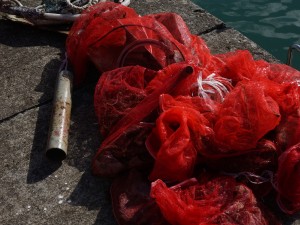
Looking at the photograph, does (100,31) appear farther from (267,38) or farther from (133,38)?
(267,38)

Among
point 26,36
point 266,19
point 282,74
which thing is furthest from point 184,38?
point 266,19

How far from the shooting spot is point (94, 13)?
4.11 meters

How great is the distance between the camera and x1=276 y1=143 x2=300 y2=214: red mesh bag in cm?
293

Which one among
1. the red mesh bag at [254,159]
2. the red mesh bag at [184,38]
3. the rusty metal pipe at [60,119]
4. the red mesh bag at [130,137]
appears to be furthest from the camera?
the red mesh bag at [184,38]

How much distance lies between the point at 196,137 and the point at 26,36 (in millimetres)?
2667

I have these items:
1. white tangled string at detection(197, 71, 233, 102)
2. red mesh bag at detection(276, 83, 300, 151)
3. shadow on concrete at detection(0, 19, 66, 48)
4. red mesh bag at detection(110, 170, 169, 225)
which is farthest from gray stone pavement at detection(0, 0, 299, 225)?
red mesh bag at detection(276, 83, 300, 151)

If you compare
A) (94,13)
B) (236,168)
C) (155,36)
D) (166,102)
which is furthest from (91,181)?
(94,13)

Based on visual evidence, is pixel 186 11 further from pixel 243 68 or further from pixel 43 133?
pixel 43 133

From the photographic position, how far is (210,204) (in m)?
2.82

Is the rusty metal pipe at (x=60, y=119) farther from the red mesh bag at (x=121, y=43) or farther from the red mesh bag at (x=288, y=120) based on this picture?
the red mesh bag at (x=288, y=120)

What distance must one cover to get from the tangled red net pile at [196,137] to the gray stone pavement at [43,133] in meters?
0.21

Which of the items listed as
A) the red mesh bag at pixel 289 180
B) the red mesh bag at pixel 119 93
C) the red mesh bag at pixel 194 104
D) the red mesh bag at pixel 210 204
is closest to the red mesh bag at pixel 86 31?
the red mesh bag at pixel 119 93

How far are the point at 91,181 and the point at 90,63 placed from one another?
52.1 inches

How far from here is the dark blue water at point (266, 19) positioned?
677 centimetres
